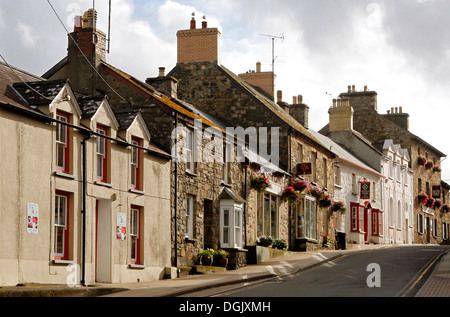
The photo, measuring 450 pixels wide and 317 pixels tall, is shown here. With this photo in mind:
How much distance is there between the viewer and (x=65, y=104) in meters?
21.8

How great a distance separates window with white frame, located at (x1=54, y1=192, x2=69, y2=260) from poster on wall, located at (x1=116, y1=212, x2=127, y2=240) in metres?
2.50

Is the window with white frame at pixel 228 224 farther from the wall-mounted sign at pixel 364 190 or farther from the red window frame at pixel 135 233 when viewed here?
the wall-mounted sign at pixel 364 190

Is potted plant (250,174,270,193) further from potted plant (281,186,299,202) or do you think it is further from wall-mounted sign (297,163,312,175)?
wall-mounted sign (297,163,312,175)

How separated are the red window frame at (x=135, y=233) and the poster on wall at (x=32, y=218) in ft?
17.3

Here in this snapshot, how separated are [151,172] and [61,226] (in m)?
5.29

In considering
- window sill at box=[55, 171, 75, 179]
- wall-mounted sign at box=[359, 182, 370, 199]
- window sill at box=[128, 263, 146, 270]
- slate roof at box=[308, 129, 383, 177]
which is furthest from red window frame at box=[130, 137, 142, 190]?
wall-mounted sign at box=[359, 182, 370, 199]

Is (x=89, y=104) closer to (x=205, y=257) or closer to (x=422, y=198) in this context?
(x=205, y=257)

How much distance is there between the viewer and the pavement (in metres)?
18.2

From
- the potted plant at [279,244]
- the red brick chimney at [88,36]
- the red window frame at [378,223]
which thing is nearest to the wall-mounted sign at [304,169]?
the potted plant at [279,244]

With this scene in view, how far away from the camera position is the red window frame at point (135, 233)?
25.0 meters

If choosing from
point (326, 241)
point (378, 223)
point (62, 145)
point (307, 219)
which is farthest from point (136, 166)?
point (378, 223)
